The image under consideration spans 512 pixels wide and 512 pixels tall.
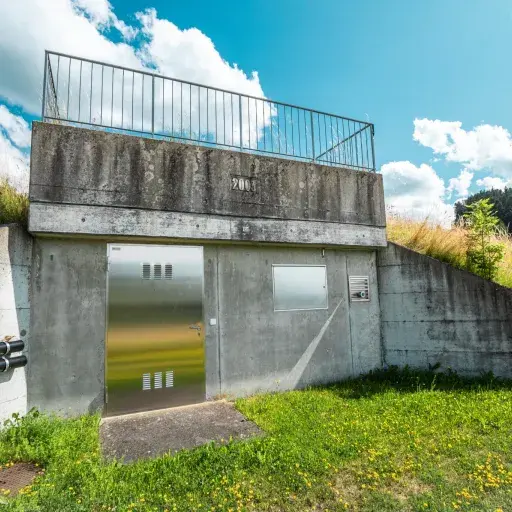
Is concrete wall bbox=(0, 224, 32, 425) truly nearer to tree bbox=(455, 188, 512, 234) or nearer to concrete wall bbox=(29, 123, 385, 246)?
concrete wall bbox=(29, 123, 385, 246)

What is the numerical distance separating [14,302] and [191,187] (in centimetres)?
306

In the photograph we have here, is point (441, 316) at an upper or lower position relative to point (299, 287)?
lower

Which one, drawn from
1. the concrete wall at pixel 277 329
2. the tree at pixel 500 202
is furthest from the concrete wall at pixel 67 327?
the tree at pixel 500 202

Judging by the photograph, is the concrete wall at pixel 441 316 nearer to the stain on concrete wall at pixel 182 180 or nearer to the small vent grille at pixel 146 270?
the stain on concrete wall at pixel 182 180

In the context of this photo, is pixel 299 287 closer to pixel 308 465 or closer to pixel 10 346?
pixel 308 465

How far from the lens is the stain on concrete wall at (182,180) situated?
5.16 metres

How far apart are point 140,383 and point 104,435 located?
0.95 meters

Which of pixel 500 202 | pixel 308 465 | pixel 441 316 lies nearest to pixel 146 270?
pixel 308 465

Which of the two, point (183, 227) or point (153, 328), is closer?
point (153, 328)

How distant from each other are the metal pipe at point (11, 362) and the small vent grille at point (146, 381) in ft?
5.37

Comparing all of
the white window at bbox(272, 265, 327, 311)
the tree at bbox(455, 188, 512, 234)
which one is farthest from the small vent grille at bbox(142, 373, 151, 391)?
the tree at bbox(455, 188, 512, 234)

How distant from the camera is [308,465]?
145 inches

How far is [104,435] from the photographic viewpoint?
462 cm

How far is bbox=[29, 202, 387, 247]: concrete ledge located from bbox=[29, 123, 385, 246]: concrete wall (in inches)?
0.7
